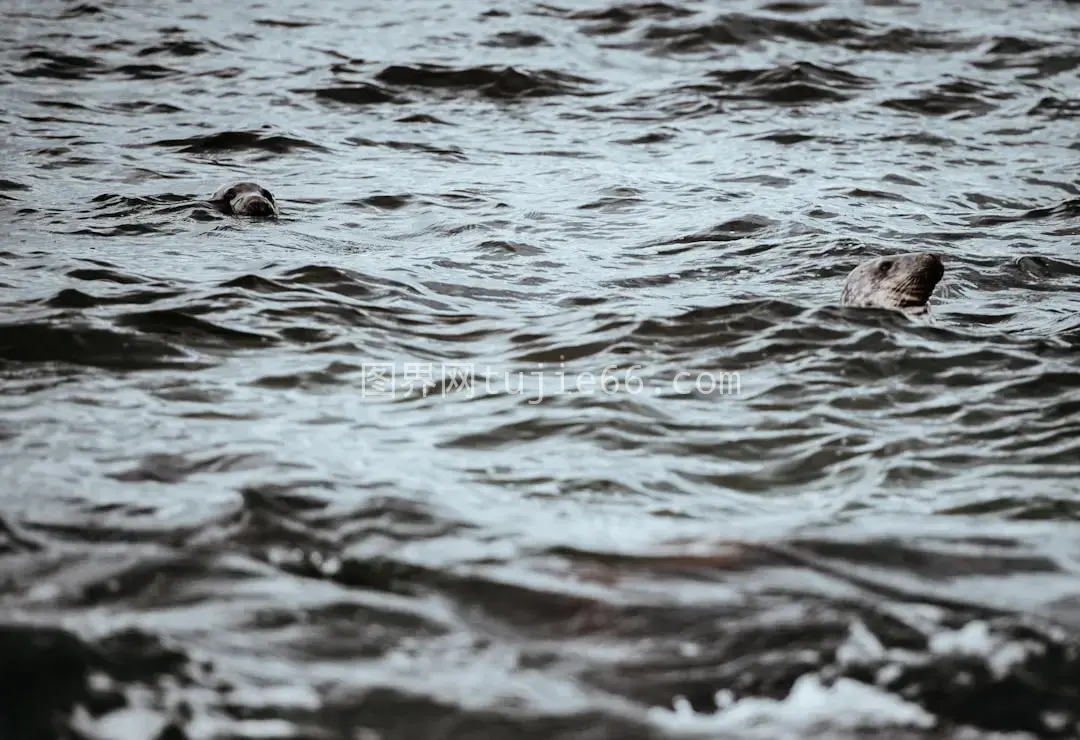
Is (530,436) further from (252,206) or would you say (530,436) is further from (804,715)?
(252,206)

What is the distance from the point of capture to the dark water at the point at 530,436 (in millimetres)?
3166

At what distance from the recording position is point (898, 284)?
20.7 feet

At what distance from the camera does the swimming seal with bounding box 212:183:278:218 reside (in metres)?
8.09

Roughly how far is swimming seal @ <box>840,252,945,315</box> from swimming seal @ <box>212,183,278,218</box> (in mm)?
3867

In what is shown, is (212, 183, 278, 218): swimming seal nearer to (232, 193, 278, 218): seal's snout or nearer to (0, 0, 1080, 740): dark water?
(232, 193, 278, 218): seal's snout

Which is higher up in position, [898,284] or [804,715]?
[804,715]

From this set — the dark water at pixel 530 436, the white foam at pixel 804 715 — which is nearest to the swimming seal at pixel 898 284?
the dark water at pixel 530 436

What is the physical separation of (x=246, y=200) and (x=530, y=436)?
13.4 ft

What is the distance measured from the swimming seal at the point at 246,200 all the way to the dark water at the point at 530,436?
13 centimetres

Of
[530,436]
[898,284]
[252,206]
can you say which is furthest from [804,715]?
[252,206]

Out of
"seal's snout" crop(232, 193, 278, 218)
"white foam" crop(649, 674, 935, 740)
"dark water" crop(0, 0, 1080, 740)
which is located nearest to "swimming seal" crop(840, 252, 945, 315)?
"dark water" crop(0, 0, 1080, 740)

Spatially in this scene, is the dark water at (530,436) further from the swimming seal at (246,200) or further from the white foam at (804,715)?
the swimming seal at (246,200)

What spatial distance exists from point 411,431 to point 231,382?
879 mm

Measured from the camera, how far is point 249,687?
3.06m
